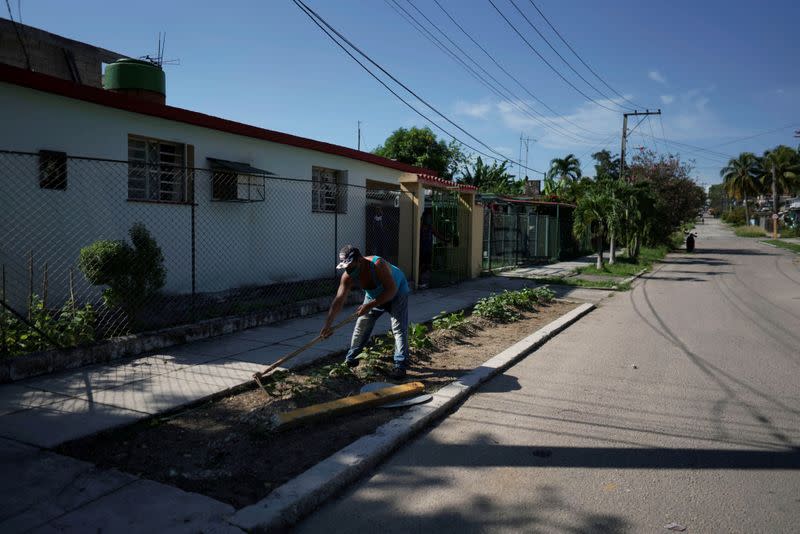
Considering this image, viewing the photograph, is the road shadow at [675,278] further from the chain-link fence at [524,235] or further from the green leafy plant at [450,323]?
the green leafy plant at [450,323]

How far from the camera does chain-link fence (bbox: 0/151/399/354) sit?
22.0 feet

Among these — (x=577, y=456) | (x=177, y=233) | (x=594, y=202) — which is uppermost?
(x=594, y=202)

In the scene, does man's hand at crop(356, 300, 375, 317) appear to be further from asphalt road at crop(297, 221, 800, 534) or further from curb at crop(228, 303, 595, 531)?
asphalt road at crop(297, 221, 800, 534)

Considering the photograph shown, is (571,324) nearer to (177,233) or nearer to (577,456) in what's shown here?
(577,456)

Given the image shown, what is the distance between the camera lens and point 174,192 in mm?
9695

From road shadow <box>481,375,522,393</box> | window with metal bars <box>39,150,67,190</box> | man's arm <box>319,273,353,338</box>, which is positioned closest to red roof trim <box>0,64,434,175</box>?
window with metal bars <box>39,150,67,190</box>

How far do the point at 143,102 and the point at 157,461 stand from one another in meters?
6.38

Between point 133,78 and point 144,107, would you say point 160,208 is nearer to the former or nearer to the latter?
point 144,107

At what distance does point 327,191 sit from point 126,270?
6980mm

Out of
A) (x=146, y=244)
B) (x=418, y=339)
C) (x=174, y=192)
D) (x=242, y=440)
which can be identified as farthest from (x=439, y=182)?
(x=242, y=440)

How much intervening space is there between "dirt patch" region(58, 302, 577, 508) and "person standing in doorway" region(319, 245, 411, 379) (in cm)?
27

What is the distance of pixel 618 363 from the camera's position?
7.21m

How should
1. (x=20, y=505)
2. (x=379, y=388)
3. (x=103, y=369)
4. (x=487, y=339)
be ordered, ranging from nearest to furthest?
(x=20, y=505)
(x=379, y=388)
(x=103, y=369)
(x=487, y=339)

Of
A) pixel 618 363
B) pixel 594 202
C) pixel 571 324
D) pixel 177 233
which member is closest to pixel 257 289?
pixel 177 233
